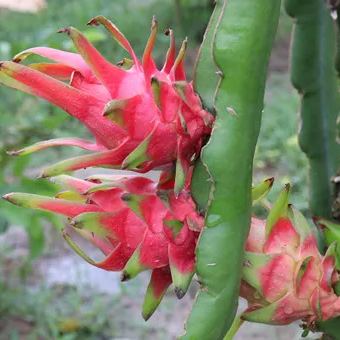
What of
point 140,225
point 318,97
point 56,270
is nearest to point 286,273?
point 140,225

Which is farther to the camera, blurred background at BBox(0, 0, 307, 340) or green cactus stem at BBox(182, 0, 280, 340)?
blurred background at BBox(0, 0, 307, 340)

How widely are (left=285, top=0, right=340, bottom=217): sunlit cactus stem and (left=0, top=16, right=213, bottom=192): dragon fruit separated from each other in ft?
1.38

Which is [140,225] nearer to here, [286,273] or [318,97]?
[286,273]

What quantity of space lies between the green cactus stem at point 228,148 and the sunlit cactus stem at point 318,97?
17.2 inches

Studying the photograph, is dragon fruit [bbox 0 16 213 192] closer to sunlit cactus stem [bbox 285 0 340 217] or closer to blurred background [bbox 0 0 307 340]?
sunlit cactus stem [bbox 285 0 340 217]

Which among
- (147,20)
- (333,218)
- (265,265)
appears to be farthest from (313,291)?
(147,20)

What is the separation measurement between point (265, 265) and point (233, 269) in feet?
0.16

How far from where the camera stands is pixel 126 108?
0.54 metres

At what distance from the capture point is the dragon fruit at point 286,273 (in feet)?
1.86

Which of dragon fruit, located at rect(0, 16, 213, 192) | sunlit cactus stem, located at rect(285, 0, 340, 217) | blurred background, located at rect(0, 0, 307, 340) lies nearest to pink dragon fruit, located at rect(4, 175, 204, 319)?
dragon fruit, located at rect(0, 16, 213, 192)

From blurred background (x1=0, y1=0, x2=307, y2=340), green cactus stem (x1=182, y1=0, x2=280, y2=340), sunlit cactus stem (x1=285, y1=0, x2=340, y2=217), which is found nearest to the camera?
green cactus stem (x1=182, y1=0, x2=280, y2=340)

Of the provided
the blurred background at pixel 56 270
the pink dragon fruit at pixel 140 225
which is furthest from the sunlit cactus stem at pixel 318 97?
the pink dragon fruit at pixel 140 225

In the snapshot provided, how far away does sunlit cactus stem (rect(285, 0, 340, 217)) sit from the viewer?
95 cm

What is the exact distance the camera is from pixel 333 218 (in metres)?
0.84
